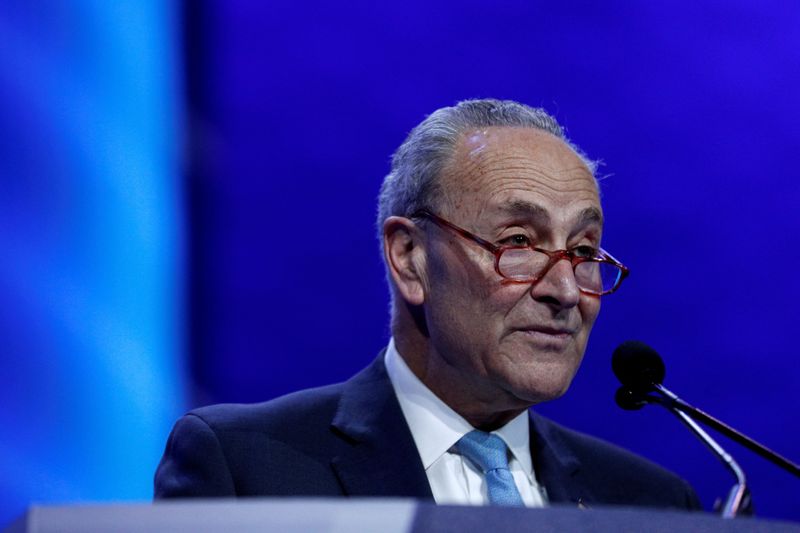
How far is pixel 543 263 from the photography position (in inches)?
69.0

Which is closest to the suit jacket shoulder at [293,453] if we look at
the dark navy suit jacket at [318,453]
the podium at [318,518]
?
the dark navy suit jacket at [318,453]

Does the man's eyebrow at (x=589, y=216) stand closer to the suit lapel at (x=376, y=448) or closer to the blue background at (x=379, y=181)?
the suit lapel at (x=376, y=448)

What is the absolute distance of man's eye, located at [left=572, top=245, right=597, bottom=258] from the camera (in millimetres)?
1809

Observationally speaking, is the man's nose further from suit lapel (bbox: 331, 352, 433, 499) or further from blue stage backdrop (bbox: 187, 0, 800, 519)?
blue stage backdrop (bbox: 187, 0, 800, 519)

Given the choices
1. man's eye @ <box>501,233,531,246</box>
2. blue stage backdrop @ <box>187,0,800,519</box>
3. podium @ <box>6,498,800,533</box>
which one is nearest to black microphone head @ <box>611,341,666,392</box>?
man's eye @ <box>501,233,531,246</box>

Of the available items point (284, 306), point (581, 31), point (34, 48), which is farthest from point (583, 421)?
point (34, 48)

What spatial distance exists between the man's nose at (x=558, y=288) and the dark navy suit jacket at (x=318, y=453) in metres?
0.32

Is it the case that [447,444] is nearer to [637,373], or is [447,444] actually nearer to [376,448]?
[376,448]

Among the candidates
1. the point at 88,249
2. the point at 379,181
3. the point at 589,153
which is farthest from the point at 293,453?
the point at 589,153

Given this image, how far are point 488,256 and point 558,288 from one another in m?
0.13

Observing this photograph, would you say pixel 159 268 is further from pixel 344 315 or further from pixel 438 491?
pixel 438 491

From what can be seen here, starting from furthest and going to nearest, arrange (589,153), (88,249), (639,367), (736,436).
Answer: (589,153)
(88,249)
(639,367)
(736,436)

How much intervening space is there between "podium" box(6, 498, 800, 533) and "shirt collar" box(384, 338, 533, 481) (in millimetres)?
911

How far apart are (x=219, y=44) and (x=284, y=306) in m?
0.73
